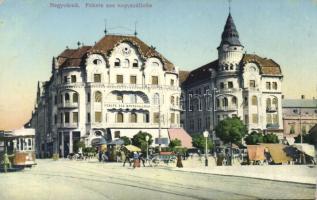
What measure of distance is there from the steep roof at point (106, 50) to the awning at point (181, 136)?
23.4 ft

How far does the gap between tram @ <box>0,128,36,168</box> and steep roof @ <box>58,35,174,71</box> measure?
27873mm

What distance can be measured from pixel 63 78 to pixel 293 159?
29428mm

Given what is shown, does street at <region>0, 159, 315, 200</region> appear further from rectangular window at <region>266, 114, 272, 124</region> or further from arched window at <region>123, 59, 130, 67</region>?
rectangular window at <region>266, 114, 272, 124</region>

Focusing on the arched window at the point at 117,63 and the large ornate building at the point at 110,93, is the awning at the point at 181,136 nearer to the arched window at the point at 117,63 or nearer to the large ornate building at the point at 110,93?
the large ornate building at the point at 110,93

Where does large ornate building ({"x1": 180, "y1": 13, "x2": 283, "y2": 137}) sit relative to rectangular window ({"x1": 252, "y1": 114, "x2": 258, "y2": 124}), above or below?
above

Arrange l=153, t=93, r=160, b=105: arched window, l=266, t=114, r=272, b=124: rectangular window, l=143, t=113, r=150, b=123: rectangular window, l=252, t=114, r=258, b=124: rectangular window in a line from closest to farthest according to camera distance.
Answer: l=143, t=113, r=150, b=123: rectangular window, l=153, t=93, r=160, b=105: arched window, l=252, t=114, r=258, b=124: rectangular window, l=266, t=114, r=272, b=124: rectangular window

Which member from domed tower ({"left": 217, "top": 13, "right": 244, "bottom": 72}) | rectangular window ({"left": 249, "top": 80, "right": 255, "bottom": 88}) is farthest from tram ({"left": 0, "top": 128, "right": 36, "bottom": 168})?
rectangular window ({"left": 249, "top": 80, "right": 255, "bottom": 88})

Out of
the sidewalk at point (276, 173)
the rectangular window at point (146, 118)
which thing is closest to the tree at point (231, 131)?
the sidewalk at point (276, 173)

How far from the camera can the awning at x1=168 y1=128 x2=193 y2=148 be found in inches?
1919

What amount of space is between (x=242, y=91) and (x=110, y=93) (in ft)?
49.0

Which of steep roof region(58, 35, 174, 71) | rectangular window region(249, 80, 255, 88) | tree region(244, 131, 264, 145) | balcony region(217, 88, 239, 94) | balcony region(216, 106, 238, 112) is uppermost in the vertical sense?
steep roof region(58, 35, 174, 71)

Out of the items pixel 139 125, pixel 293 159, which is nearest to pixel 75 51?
pixel 139 125

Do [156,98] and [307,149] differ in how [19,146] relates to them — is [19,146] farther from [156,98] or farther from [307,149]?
[156,98]

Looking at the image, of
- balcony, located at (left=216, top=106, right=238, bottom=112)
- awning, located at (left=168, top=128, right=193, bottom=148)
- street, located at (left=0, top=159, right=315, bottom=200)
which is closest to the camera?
street, located at (left=0, top=159, right=315, bottom=200)
